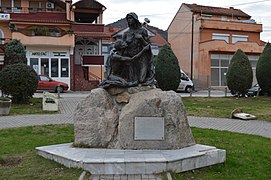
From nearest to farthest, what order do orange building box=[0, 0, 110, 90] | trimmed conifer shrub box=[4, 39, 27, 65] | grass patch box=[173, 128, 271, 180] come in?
grass patch box=[173, 128, 271, 180]
trimmed conifer shrub box=[4, 39, 27, 65]
orange building box=[0, 0, 110, 90]

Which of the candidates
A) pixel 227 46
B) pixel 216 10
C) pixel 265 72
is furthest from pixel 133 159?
pixel 216 10

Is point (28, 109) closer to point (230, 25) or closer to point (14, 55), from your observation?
point (14, 55)

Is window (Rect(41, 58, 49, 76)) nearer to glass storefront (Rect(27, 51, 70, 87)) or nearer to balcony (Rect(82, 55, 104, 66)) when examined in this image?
glass storefront (Rect(27, 51, 70, 87))

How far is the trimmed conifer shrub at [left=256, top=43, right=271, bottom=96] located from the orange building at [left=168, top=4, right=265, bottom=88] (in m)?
15.0

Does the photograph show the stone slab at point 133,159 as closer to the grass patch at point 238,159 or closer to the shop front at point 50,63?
the grass patch at point 238,159

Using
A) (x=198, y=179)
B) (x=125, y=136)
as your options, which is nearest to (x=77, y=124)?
(x=125, y=136)

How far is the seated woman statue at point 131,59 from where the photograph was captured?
26.8ft

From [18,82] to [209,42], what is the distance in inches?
1147

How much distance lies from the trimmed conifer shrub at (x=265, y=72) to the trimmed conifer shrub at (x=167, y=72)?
6.20m

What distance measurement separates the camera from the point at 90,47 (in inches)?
1517

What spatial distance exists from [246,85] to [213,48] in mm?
18284

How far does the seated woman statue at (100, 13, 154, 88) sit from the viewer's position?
26.8ft

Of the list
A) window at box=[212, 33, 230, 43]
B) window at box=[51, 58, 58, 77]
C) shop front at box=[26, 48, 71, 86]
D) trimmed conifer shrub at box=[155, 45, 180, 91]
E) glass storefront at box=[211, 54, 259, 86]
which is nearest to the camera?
trimmed conifer shrub at box=[155, 45, 180, 91]

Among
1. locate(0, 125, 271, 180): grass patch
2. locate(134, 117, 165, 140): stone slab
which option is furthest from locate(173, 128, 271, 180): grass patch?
locate(134, 117, 165, 140): stone slab
